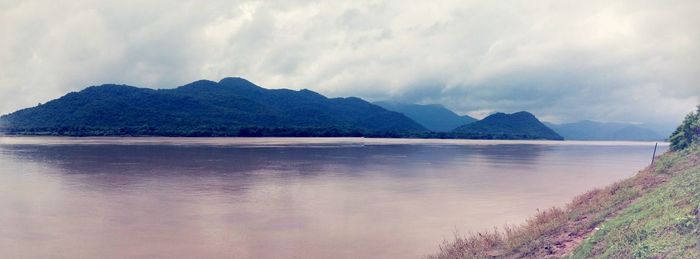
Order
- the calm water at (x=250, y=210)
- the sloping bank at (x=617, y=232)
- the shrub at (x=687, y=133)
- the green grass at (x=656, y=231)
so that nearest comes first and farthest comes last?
the green grass at (x=656, y=231) < the sloping bank at (x=617, y=232) < the calm water at (x=250, y=210) < the shrub at (x=687, y=133)

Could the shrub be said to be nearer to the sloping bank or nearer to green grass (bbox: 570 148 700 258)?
the sloping bank

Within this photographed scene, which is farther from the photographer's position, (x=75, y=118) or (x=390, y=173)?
(x=75, y=118)

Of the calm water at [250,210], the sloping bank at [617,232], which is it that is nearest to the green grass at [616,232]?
the sloping bank at [617,232]

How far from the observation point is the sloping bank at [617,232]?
10.6 metres

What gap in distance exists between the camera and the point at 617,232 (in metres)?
12.9

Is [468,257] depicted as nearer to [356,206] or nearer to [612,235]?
[612,235]

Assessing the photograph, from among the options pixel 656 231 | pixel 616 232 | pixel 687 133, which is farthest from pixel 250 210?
pixel 687 133

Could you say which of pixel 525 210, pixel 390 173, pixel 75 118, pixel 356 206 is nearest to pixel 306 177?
pixel 390 173

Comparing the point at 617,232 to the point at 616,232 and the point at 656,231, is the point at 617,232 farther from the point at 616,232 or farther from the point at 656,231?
the point at 656,231

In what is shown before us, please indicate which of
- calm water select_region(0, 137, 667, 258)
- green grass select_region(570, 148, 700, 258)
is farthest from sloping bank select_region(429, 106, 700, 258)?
calm water select_region(0, 137, 667, 258)

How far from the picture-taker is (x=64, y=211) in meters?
25.0

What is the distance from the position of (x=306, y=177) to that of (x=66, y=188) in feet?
61.1

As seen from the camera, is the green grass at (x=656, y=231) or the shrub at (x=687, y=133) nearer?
the green grass at (x=656, y=231)

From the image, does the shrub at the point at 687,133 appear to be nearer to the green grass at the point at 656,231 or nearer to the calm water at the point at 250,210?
the calm water at the point at 250,210
